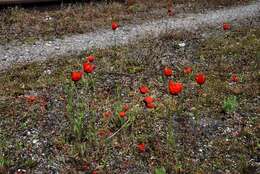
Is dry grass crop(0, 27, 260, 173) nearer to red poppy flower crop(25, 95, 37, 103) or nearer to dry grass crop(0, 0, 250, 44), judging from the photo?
red poppy flower crop(25, 95, 37, 103)

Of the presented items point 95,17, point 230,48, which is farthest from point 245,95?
point 95,17

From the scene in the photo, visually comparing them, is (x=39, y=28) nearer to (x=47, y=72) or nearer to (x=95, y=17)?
(x=95, y=17)

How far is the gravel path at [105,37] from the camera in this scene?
1270 centimetres

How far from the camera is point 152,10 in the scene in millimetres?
19422

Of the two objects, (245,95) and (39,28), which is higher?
(39,28)

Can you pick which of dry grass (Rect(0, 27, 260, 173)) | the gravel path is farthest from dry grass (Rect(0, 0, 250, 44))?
dry grass (Rect(0, 27, 260, 173))

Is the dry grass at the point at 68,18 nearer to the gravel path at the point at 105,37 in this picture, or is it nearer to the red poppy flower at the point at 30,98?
the gravel path at the point at 105,37

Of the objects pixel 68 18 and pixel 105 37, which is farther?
pixel 68 18

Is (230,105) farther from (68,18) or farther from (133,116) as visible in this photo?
(68,18)

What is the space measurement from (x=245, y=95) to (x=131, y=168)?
4.28 metres

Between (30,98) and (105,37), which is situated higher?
(105,37)

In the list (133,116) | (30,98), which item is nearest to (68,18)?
(30,98)

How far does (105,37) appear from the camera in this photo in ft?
49.0

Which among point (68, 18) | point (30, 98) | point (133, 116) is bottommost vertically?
point (133, 116)
